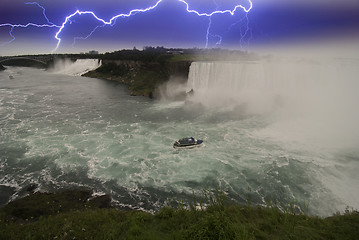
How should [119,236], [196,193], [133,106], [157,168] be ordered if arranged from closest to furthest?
[119,236] < [196,193] < [157,168] < [133,106]

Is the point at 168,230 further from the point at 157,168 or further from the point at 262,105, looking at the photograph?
the point at 262,105

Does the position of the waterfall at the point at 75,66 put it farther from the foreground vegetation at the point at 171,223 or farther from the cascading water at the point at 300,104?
the foreground vegetation at the point at 171,223

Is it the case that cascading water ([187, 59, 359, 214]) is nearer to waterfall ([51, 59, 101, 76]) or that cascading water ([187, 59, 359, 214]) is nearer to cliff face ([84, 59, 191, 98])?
cliff face ([84, 59, 191, 98])

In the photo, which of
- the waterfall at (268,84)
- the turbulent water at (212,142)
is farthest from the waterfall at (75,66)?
the waterfall at (268,84)

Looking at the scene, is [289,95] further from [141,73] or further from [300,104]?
[141,73]

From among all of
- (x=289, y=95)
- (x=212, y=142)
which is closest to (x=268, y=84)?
(x=289, y=95)

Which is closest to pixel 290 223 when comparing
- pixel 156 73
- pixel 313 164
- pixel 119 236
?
pixel 119 236
